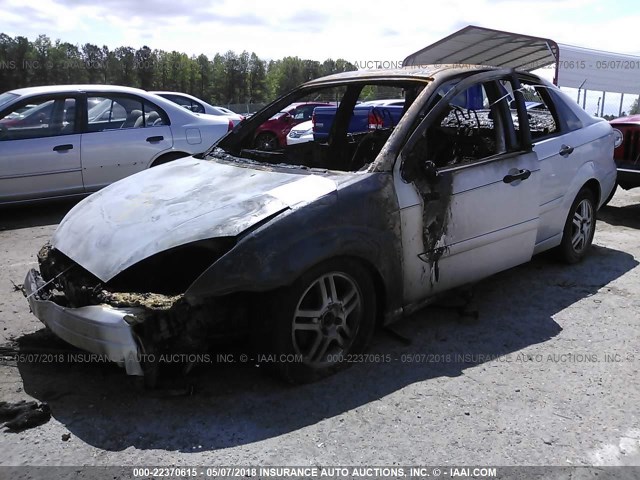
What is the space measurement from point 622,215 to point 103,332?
6.84 metres

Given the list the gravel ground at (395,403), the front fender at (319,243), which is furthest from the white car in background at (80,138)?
the front fender at (319,243)

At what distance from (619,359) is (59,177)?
6120mm

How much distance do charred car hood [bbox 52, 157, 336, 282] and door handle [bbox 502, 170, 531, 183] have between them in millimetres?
1383

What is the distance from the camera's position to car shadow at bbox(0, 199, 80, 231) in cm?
680

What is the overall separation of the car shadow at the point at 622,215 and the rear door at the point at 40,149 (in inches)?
255

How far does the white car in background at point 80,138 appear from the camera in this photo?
6699 mm

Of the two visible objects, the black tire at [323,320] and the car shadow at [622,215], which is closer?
the black tire at [323,320]

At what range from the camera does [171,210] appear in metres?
3.19

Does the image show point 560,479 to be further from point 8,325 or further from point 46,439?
point 8,325

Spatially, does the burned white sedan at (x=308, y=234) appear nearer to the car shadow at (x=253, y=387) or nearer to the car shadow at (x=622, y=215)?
the car shadow at (x=253, y=387)

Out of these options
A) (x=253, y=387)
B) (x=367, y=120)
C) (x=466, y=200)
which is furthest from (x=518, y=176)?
(x=253, y=387)

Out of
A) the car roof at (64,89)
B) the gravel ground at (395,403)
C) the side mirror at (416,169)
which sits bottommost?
the gravel ground at (395,403)

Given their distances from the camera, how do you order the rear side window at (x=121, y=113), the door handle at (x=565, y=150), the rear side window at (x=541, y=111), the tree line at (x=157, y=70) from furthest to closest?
the tree line at (x=157, y=70), the rear side window at (x=121, y=113), the rear side window at (x=541, y=111), the door handle at (x=565, y=150)

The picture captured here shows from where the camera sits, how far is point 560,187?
4.56 meters
